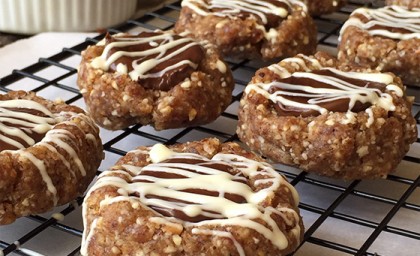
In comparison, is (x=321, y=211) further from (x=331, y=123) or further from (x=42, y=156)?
(x=42, y=156)

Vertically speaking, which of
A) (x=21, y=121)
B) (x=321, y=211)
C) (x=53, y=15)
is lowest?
(x=53, y=15)

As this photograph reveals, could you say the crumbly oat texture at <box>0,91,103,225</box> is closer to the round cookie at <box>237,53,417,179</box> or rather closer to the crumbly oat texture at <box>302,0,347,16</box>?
the round cookie at <box>237,53,417,179</box>

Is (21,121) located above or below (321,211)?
above

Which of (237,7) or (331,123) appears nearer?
(331,123)

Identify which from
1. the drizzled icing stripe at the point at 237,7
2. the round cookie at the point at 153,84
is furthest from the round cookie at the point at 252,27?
the round cookie at the point at 153,84

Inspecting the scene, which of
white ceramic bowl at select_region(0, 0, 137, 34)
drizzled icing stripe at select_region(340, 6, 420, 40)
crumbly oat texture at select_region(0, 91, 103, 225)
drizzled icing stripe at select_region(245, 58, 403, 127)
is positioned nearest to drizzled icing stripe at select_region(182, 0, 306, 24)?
drizzled icing stripe at select_region(340, 6, 420, 40)

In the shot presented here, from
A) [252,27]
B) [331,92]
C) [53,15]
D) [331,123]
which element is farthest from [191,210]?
[53,15]

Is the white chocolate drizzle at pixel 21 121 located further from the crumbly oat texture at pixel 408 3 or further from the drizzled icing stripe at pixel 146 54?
the crumbly oat texture at pixel 408 3
